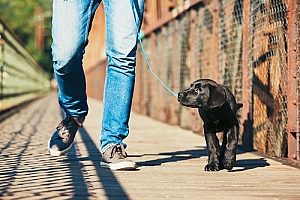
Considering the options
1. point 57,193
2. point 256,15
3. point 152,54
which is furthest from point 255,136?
point 152,54

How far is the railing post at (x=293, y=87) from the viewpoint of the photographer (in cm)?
416

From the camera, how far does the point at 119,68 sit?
376 centimetres

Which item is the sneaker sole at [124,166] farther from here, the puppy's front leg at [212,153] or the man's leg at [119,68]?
the puppy's front leg at [212,153]

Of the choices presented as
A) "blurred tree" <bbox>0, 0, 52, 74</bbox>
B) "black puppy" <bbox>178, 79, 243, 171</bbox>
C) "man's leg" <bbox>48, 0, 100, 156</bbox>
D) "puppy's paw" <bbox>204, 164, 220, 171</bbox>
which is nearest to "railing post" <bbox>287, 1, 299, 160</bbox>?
"black puppy" <bbox>178, 79, 243, 171</bbox>

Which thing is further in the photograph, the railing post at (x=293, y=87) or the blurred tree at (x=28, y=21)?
the blurred tree at (x=28, y=21)

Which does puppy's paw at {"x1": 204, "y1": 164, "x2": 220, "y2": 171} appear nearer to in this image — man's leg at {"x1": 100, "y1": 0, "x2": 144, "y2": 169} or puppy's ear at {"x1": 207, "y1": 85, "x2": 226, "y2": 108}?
puppy's ear at {"x1": 207, "y1": 85, "x2": 226, "y2": 108}

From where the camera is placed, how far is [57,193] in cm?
276

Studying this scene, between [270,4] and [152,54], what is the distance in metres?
5.77

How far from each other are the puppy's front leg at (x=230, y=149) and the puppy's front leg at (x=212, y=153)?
0.04 m

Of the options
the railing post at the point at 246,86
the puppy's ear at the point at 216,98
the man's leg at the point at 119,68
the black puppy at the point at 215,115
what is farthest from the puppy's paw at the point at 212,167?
the railing post at the point at 246,86

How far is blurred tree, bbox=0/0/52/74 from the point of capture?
63750 mm

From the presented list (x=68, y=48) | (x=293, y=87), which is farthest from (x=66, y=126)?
(x=293, y=87)

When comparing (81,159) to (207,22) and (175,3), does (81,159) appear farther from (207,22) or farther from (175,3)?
(175,3)

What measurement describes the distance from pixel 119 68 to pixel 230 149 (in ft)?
2.34
